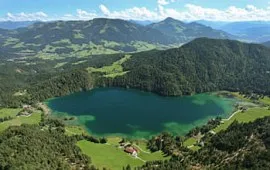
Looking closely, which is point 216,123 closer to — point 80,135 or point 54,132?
point 80,135

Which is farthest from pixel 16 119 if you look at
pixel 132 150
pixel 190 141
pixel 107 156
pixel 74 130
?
pixel 190 141

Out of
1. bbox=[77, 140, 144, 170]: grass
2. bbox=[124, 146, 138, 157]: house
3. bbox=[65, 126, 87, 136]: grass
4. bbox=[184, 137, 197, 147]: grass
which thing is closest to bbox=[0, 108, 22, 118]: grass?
bbox=[65, 126, 87, 136]: grass

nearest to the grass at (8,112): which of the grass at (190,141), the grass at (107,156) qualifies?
the grass at (107,156)

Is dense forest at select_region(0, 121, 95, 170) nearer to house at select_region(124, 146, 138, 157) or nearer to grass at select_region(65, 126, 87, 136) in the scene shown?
grass at select_region(65, 126, 87, 136)

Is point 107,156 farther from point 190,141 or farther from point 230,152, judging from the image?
point 230,152

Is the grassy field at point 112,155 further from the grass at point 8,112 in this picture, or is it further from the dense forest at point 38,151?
the grass at point 8,112

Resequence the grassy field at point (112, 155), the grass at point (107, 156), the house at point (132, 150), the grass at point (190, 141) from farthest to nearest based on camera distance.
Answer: the grass at point (190, 141) < the house at point (132, 150) < the grassy field at point (112, 155) < the grass at point (107, 156)
